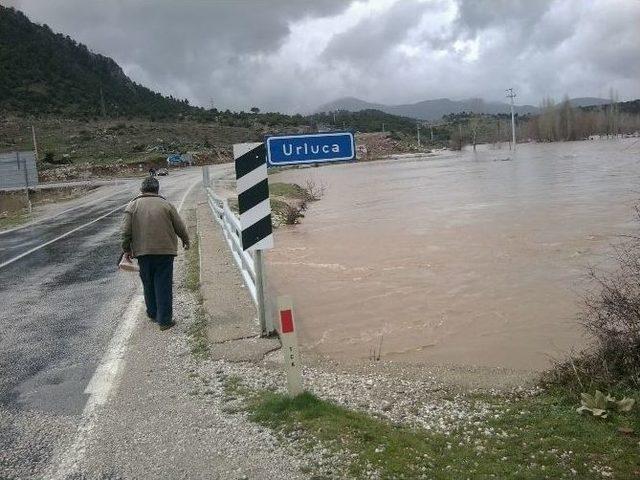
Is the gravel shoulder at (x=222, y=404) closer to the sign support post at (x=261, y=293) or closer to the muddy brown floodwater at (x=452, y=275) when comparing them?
the sign support post at (x=261, y=293)

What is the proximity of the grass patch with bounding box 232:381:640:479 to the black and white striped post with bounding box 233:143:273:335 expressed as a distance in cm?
171

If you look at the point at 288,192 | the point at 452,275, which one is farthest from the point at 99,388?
the point at 288,192

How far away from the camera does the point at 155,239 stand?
683 cm

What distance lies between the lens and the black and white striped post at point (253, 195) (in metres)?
5.55

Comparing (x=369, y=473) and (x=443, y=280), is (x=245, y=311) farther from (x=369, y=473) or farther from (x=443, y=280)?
(x=443, y=280)

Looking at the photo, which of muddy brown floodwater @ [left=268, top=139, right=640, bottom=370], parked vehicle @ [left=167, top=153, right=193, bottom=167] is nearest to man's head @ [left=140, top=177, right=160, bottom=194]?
muddy brown floodwater @ [left=268, top=139, right=640, bottom=370]

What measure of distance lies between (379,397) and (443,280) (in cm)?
679

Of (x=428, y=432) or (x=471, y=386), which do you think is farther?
(x=471, y=386)

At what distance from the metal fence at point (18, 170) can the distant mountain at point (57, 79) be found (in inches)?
2425

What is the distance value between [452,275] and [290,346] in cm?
783

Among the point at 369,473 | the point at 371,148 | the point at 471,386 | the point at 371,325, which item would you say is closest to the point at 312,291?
the point at 371,325

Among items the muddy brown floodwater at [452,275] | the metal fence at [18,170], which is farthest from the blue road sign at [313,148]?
the metal fence at [18,170]

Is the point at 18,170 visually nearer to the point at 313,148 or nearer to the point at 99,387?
the point at 99,387

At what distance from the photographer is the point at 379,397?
16.2 ft
